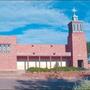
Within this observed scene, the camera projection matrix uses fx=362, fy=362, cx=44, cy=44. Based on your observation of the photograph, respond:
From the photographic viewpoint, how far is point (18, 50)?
5834 cm

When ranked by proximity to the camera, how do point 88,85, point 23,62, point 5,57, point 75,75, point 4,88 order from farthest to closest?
point 23,62 < point 5,57 < point 75,75 < point 4,88 < point 88,85

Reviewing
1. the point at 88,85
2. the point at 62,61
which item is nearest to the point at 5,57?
the point at 62,61

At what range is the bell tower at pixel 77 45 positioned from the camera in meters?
58.0

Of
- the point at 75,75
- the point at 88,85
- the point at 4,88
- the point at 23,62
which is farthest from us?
the point at 23,62

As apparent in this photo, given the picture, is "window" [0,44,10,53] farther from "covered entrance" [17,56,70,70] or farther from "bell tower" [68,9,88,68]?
"bell tower" [68,9,88,68]

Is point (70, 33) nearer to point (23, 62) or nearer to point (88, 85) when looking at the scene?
point (23, 62)

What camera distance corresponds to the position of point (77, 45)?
192ft

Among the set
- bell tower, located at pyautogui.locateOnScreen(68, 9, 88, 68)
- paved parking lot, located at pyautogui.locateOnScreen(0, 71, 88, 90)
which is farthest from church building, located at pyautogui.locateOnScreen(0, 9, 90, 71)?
paved parking lot, located at pyautogui.locateOnScreen(0, 71, 88, 90)

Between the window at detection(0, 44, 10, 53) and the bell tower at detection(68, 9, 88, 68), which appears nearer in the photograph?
the window at detection(0, 44, 10, 53)

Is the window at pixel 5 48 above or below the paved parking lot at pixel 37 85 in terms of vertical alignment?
above

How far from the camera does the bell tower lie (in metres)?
58.0

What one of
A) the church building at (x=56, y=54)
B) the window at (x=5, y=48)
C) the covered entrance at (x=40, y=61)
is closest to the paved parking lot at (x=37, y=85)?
the window at (x=5, y=48)

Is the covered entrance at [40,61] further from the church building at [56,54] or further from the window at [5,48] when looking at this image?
the window at [5,48]

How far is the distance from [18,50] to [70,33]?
30.8 feet
